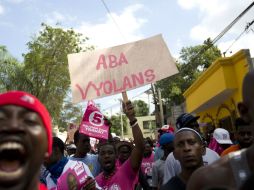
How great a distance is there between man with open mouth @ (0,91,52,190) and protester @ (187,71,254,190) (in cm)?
80

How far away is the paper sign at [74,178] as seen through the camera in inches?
126

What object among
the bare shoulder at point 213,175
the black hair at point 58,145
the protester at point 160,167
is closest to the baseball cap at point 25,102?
the bare shoulder at point 213,175

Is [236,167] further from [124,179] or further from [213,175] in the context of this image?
[124,179]

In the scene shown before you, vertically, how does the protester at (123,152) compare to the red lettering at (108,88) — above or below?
below

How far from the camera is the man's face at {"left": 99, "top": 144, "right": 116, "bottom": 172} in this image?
14.5 ft

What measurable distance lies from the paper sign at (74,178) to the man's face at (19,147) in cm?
130

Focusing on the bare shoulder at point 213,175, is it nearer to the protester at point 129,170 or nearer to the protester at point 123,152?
the protester at point 129,170

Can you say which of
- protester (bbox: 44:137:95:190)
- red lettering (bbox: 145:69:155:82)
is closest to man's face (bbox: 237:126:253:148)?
red lettering (bbox: 145:69:155:82)

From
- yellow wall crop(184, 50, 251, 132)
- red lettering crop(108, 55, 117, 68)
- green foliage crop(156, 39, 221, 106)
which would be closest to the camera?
red lettering crop(108, 55, 117, 68)

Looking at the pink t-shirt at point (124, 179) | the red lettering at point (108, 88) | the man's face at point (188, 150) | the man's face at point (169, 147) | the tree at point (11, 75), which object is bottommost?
the pink t-shirt at point (124, 179)

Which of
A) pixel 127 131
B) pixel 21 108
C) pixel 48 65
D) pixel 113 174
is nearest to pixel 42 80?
pixel 48 65

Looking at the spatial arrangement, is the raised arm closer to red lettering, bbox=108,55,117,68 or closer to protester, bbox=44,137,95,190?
protester, bbox=44,137,95,190

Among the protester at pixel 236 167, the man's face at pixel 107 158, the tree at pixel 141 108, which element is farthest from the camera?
the tree at pixel 141 108

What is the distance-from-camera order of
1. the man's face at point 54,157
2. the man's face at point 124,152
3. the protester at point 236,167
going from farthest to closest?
the man's face at point 124,152 → the man's face at point 54,157 → the protester at point 236,167
